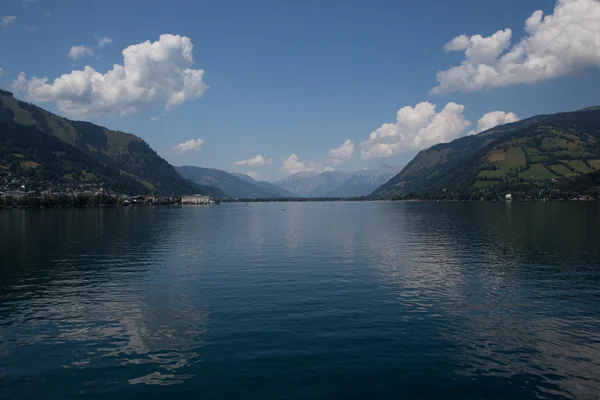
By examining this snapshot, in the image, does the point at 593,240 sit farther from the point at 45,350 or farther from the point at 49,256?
→ the point at 49,256

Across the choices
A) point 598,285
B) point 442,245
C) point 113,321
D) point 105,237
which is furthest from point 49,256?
point 598,285

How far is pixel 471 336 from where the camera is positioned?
26250mm

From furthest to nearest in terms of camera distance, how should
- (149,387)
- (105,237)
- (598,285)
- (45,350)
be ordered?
(105,237) < (598,285) < (45,350) < (149,387)

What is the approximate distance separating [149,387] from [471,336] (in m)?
20.0

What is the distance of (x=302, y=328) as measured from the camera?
1097 inches

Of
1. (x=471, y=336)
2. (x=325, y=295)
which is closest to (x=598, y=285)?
(x=471, y=336)

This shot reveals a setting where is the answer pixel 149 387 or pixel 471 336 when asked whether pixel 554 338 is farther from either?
pixel 149 387

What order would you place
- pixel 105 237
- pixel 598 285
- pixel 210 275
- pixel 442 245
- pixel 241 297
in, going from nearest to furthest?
pixel 241 297 < pixel 598 285 < pixel 210 275 < pixel 442 245 < pixel 105 237

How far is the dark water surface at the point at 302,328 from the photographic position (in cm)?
1986

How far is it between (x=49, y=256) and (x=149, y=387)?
53.0 metres

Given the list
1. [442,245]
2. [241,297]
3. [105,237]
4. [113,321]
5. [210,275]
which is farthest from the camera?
[105,237]

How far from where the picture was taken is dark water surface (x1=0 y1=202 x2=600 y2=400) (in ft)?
65.2

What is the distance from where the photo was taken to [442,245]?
72.7m

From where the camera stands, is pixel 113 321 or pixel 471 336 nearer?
pixel 471 336
